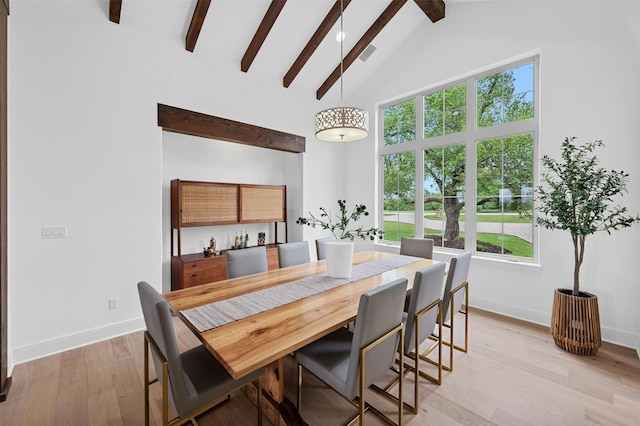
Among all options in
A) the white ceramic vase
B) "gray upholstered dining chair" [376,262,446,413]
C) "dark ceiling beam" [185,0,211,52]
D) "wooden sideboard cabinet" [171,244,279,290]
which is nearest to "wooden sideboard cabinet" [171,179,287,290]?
"wooden sideboard cabinet" [171,244,279,290]

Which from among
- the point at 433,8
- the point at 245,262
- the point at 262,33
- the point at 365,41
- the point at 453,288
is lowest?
the point at 453,288

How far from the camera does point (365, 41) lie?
4074 millimetres

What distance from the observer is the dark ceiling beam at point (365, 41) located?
371cm

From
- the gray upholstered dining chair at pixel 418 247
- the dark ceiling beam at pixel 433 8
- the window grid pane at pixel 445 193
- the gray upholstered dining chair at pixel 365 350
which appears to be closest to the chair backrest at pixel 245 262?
the gray upholstered dining chair at pixel 365 350

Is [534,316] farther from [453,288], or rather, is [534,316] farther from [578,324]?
[453,288]

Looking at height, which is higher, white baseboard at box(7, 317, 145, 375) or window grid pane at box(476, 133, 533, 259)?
window grid pane at box(476, 133, 533, 259)

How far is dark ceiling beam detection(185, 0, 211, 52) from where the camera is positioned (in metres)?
2.95

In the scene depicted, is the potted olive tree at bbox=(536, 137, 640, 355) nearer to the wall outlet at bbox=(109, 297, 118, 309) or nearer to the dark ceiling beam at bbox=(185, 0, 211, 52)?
the dark ceiling beam at bbox=(185, 0, 211, 52)

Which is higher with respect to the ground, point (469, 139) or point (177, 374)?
point (469, 139)

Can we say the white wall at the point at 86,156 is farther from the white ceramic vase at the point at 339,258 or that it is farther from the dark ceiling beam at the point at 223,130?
the white ceramic vase at the point at 339,258

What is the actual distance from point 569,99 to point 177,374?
413 centimetres

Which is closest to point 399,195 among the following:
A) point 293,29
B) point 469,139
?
point 469,139

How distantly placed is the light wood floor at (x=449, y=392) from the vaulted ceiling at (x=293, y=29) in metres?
3.33

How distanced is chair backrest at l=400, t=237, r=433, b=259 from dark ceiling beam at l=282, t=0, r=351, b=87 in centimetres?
292
